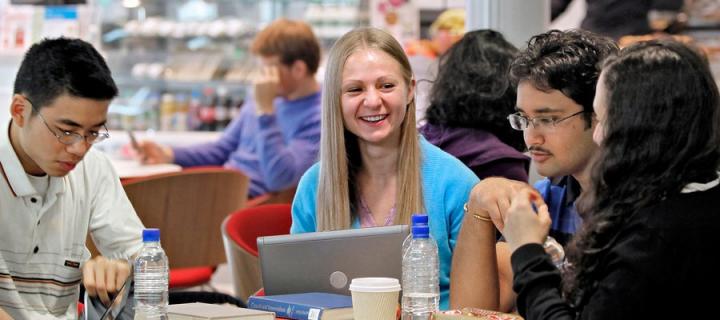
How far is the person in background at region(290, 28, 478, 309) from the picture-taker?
290 centimetres

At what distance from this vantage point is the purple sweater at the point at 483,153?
11.5ft

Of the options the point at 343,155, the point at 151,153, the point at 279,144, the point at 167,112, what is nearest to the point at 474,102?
the point at 343,155

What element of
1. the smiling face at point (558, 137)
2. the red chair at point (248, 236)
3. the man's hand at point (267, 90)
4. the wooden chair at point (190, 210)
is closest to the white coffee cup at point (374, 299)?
the smiling face at point (558, 137)

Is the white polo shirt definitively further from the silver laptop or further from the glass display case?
the glass display case

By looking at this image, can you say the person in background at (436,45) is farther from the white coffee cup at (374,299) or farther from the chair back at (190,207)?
the white coffee cup at (374,299)

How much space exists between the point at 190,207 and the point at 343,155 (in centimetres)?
168

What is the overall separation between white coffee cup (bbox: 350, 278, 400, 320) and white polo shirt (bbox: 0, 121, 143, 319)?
91 cm

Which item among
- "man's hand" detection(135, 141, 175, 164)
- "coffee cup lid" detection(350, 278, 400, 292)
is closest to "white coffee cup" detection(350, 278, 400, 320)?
"coffee cup lid" detection(350, 278, 400, 292)

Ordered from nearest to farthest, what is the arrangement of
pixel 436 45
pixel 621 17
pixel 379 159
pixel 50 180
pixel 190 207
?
1. pixel 50 180
2. pixel 379 159
3. pixel 190 207
4. pixel 436 45
5. pixel 621 17

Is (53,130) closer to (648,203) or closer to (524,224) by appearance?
(524,224)

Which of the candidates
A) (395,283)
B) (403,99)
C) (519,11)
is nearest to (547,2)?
(519,11)

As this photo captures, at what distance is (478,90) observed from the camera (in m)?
3.67

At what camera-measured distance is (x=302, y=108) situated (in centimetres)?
557

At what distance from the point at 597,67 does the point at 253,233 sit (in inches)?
65.4
